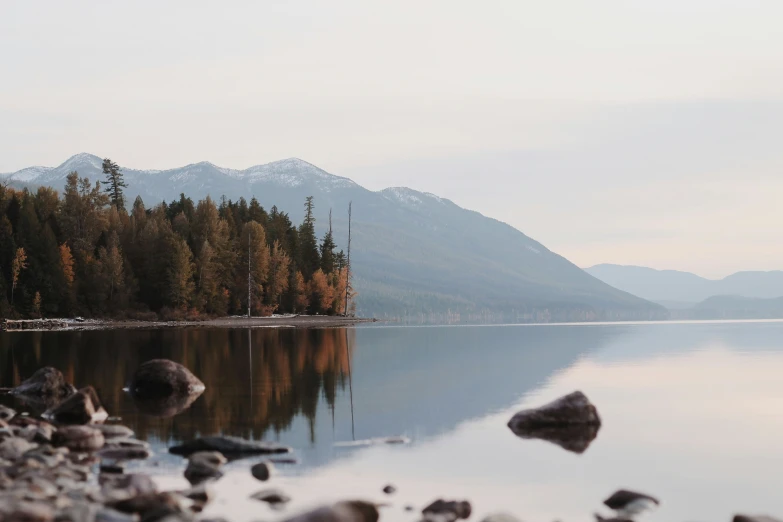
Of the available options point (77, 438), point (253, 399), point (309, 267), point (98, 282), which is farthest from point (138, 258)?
point (77, 438)

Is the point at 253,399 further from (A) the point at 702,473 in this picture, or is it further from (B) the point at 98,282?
(B) the point at 98,282

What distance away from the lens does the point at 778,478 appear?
63.0ft

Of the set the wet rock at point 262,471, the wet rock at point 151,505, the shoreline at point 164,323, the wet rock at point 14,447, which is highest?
the shoreline at point 164,323

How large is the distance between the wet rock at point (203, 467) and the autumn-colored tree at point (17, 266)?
101 meters

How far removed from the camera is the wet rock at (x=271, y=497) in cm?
1567

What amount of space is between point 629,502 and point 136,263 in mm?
119209

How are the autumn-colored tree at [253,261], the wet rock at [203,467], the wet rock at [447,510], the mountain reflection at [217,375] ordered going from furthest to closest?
1. the autumn-colored tree at [253,261]
2. the mountain reflection at [217,375]
3. the wet rock at [203,467]
4. the wet rock at [447,510]

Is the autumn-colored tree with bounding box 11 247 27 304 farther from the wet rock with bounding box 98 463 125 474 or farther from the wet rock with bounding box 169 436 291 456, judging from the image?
the wet rock with bounding box 98 463 125 474

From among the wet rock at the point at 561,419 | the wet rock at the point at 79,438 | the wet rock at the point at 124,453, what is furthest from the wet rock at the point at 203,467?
the wet rock at the point at 561,419

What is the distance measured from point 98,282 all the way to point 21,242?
10862mm

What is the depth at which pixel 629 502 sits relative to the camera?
53.8ft

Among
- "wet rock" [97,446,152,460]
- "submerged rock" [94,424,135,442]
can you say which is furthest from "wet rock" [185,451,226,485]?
"submerged rock" [94,424,135,442]

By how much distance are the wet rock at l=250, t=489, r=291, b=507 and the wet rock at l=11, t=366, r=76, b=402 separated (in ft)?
57.0

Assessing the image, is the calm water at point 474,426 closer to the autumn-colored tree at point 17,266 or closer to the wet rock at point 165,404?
the wet rock at point 165,404
